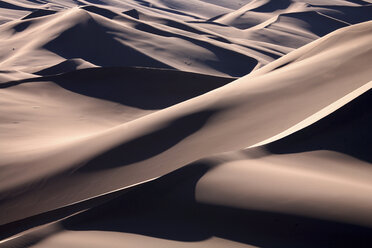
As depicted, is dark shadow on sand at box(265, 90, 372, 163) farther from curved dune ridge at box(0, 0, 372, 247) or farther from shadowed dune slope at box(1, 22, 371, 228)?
shadowed dune slope at box(1, 22, 371, 228)

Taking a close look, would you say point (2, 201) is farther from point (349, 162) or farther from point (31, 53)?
point (31, 53)

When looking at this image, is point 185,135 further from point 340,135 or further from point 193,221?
point 193,221

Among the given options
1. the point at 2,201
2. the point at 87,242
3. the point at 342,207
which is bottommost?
the point at 2,201

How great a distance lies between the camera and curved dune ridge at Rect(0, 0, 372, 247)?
8.63 ft

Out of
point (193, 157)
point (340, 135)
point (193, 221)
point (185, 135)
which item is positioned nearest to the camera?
point (193, 221)

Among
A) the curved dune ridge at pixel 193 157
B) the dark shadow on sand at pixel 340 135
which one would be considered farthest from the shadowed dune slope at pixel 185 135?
the dark shadow on sand at pixel 340 135

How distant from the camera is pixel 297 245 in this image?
2465 millimetres

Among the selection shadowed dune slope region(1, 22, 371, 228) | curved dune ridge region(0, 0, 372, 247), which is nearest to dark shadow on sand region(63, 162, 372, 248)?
curved dune ridge region(0, 0, 372, 247)

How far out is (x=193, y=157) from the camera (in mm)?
3596

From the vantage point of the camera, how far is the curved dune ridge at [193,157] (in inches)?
104

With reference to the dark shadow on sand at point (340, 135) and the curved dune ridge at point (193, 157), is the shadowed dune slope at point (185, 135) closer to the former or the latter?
the curved dune ridge at point (193, 157)

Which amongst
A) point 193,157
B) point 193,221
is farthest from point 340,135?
point 193,221

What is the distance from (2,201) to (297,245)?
225cm

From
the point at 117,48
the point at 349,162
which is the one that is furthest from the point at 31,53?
the point at 349,162
